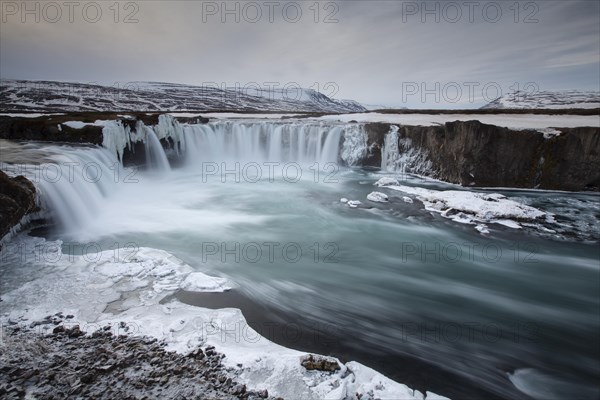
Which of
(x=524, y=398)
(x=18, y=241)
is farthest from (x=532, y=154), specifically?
(x=18, y=241)

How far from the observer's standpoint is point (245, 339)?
462cm

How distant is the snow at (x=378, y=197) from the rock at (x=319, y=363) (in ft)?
31.8

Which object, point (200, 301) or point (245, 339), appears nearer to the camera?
point (245, 339)

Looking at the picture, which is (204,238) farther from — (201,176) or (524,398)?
(201,176)

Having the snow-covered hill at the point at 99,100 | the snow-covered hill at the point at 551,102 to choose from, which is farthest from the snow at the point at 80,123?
the snow-covered hill at the point at 551,102

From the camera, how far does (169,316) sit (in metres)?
4.93

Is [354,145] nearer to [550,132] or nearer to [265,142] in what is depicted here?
[265,142]

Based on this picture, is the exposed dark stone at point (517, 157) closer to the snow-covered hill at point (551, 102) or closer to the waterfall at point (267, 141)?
the waterfall at point (267, 141)

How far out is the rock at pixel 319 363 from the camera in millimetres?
4020

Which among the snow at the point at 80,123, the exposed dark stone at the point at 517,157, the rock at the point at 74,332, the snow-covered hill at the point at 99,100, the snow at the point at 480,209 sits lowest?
the rock at the point at 74,332

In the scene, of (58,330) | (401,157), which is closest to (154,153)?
(401,157)

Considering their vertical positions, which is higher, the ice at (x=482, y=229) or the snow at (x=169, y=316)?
the ice at (x=482, y=229)

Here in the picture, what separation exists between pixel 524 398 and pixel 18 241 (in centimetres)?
1018

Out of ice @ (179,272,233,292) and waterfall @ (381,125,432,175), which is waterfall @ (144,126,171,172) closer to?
ice @ (179,272,233,292)
